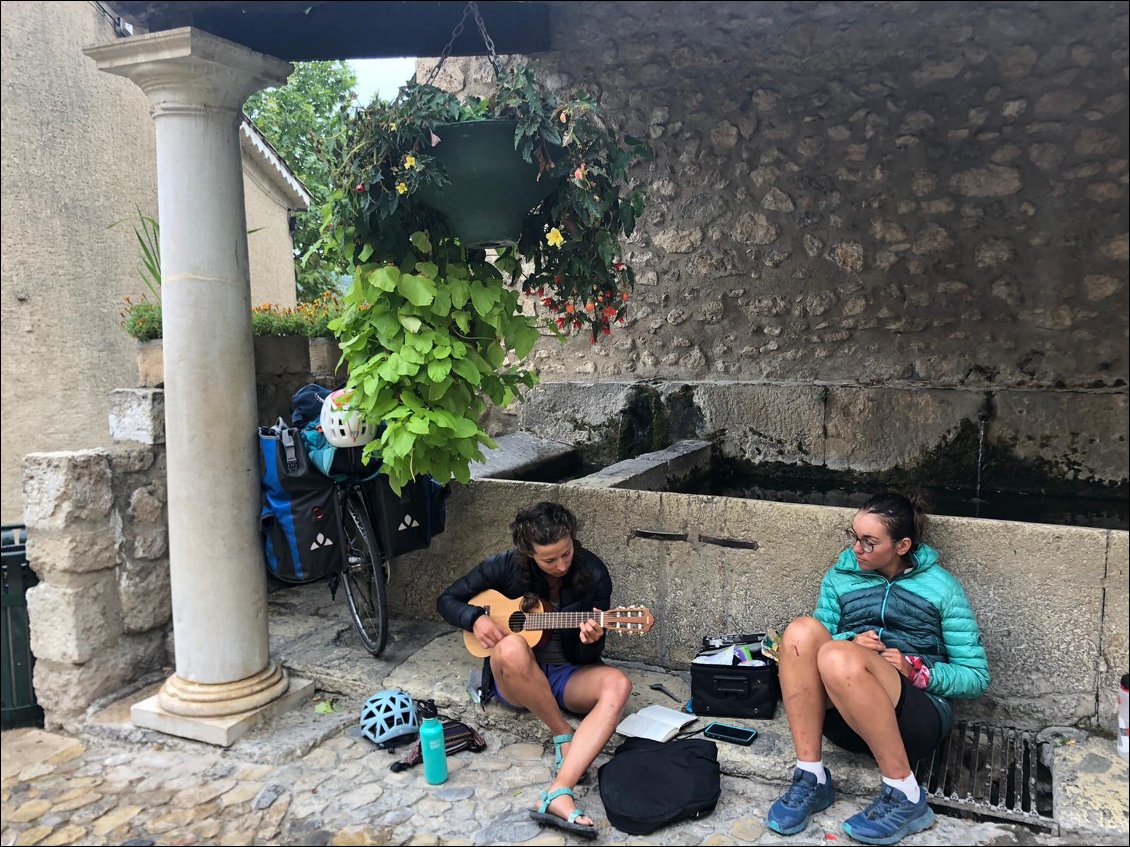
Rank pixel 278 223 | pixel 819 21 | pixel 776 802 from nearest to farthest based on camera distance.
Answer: pixel 776 802 < pixel 819 21 < pixel 278 223

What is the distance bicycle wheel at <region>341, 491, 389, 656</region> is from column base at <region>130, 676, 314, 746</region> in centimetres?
46

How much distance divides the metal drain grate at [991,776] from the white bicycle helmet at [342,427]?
2.23 m

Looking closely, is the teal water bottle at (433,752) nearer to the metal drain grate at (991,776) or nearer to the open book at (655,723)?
the open book at (655,723)

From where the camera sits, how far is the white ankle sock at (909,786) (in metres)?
2.40

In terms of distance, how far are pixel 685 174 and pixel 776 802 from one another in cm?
388

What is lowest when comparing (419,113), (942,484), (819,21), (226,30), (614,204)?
(942,484)

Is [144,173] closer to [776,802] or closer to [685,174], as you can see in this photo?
[685,174]

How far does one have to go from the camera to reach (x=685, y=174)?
209 inches

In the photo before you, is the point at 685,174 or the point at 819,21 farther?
the point at 685,174

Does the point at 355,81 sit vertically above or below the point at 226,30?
above

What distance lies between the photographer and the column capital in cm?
A: 286

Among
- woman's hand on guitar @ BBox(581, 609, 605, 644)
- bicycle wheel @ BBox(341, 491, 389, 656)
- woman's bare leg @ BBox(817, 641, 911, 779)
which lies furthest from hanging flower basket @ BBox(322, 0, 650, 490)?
woman's bare leg @ BBox(817, 641, 911, 779)

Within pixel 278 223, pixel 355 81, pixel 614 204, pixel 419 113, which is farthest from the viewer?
pixel 355 81

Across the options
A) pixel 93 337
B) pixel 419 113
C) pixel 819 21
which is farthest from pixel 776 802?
pixel 93 337
